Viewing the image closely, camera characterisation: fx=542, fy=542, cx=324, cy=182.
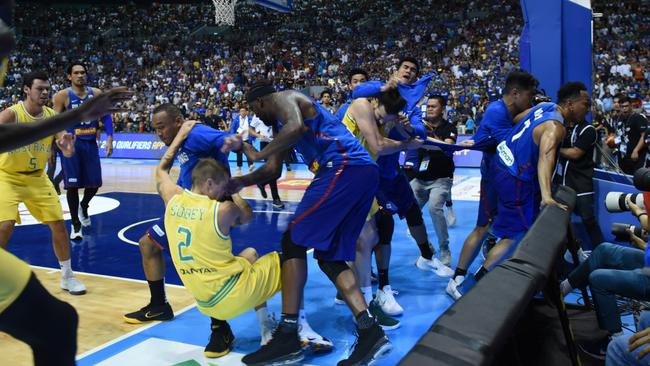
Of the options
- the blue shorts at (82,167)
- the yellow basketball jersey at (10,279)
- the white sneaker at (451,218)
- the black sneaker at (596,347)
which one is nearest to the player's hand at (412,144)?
the black sneaker at (596,347)

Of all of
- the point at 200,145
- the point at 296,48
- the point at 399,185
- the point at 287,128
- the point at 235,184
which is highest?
the point at 296,48

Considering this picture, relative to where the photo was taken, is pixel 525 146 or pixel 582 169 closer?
pixel 525 146

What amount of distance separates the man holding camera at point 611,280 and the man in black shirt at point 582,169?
6.93ft

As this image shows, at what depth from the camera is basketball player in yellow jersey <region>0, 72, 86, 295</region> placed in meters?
4.58

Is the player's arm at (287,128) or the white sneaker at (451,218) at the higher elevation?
the player's arm at (287,128)

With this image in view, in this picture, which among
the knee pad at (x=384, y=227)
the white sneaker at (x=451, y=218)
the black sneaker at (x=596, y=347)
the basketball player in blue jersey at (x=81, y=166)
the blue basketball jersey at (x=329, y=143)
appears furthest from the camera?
the white sneaker at (x=451, y=218)

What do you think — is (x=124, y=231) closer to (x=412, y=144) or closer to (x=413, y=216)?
(x=413, y=216)

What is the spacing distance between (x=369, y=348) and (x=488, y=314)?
6.62ft

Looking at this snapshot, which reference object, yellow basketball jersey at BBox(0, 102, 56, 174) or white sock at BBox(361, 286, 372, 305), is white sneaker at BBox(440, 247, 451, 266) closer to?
white sock at BBox(361, 286, 372, 305)

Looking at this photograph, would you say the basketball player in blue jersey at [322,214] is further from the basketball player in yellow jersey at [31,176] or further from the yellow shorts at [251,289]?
the basketball player in yellow jersey at [31,176]

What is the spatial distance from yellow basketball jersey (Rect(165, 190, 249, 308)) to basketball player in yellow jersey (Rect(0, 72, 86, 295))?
1875mm

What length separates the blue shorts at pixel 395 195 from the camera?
5.09m

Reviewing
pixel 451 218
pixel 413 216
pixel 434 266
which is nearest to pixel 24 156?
pixel 413 216

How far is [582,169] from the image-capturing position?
571 centimetres
